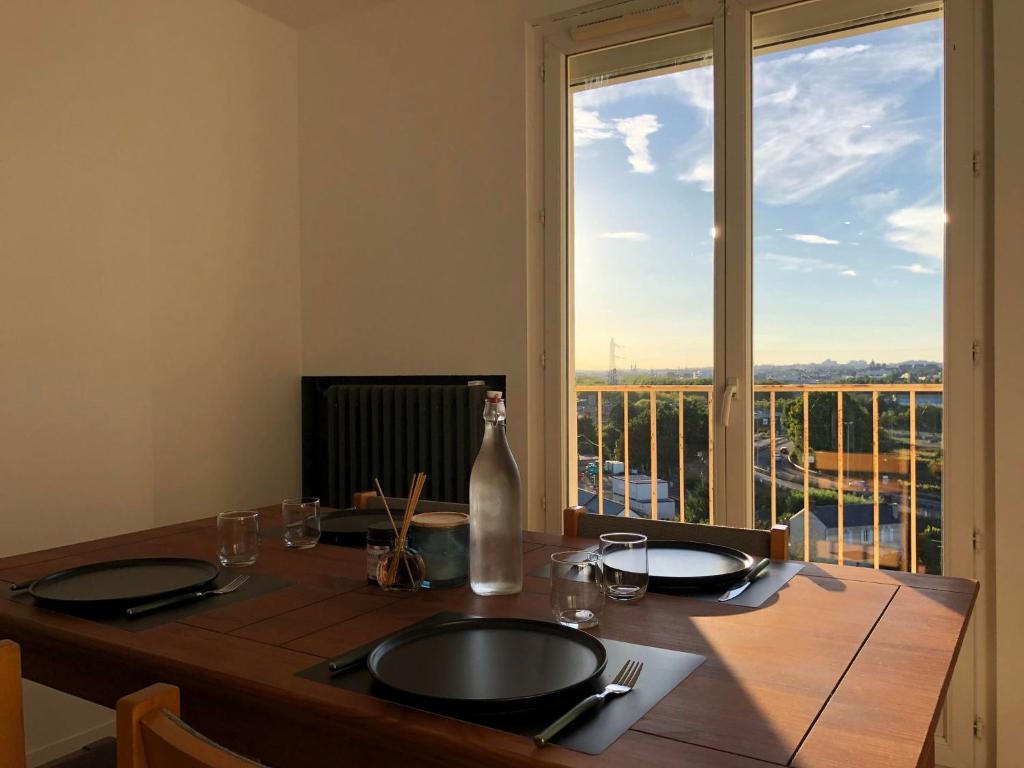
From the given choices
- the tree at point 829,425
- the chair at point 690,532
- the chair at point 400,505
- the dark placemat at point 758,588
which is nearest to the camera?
the dark placemat at point 758,588

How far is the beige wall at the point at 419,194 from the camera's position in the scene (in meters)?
3.10

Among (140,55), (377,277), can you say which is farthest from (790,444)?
(140,55)

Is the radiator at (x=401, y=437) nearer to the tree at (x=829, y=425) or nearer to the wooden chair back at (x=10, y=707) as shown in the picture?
the tree at (x=829, y=425)

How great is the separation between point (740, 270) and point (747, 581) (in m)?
1.61

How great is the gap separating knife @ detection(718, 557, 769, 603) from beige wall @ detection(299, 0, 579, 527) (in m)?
1.73

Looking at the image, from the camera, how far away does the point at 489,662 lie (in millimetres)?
956

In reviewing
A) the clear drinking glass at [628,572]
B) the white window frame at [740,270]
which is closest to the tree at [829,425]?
the white window frame at [740,270]

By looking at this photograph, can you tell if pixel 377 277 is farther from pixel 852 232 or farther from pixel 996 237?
pixel 996 237

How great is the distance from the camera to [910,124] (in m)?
2.52

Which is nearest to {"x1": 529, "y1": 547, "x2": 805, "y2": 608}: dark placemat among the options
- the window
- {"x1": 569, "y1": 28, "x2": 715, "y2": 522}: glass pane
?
the window

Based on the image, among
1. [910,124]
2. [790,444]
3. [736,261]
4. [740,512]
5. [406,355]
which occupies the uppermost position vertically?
[910,124]

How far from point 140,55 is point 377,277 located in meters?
Result: 1.20

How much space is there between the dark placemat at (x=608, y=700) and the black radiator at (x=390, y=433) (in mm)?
1999

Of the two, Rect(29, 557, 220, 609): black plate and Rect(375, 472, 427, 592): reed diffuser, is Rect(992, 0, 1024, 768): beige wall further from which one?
Rect(29, 557, 220, 609): black plate
